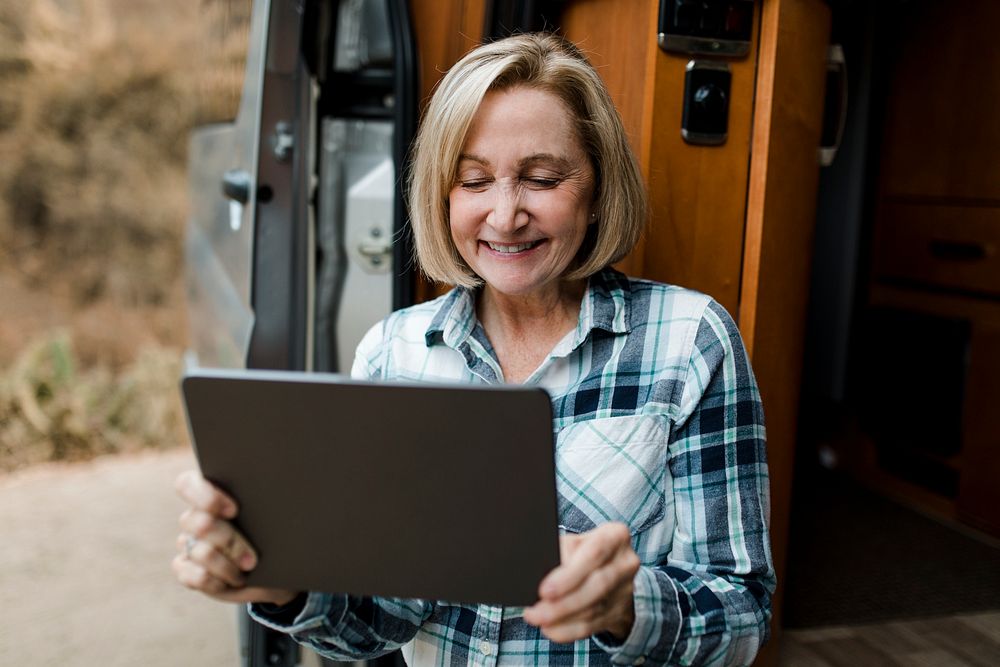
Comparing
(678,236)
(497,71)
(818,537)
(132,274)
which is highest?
(497,71)

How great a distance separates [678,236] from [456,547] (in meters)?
0.77

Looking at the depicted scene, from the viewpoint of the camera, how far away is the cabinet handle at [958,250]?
272 cm

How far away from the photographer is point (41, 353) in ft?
13.0

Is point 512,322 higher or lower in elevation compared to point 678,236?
lower

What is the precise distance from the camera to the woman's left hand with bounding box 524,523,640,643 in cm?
81

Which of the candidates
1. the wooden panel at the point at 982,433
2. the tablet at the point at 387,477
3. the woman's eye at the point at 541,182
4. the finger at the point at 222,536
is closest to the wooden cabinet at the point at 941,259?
the wooden panel at the point at 982,433

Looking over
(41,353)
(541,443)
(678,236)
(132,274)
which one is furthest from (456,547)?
(132,274)

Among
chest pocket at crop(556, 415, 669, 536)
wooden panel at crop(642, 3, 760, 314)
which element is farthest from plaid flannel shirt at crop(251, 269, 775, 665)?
wooden panel at crop(642, 3, 760, 314)

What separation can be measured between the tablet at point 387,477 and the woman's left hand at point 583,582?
0.06ft

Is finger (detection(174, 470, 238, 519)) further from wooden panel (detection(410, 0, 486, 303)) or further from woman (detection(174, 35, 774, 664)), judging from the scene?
wooden panel (detection(410, 0, 486, 303))

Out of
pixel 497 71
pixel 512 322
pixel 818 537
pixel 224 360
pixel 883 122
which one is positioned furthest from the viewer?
pixel 883 122

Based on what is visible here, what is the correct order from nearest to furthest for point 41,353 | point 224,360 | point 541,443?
point 541,443, point 224,360, point 41,353

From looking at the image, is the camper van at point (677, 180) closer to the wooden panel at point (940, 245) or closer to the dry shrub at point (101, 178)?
the wooden panel at point (940, 245)

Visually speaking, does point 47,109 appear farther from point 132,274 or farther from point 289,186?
Answer: point 289,186
